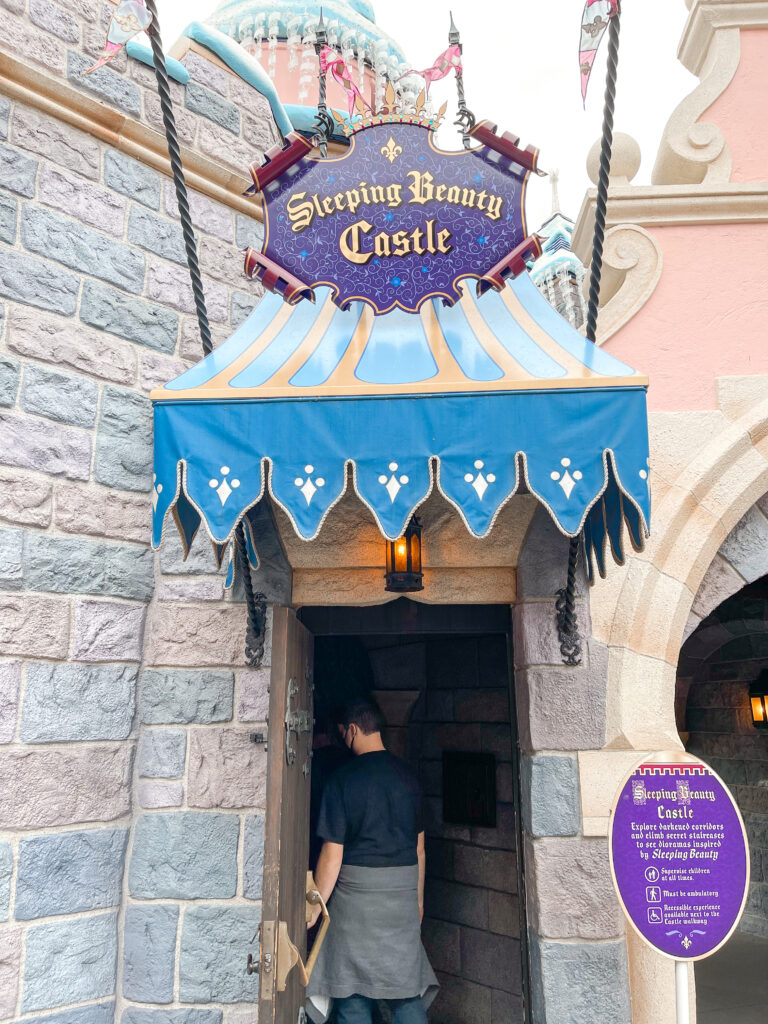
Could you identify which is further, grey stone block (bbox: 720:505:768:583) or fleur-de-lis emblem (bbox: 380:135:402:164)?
grey stone block (bbox: 720:505:768:583)

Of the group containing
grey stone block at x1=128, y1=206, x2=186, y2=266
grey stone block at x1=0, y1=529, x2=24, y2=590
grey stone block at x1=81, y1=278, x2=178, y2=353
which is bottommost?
grey stone block at x1=0, y1=529, x2=24, y2=590

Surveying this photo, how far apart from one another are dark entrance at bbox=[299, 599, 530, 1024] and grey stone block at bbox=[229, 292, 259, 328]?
1.58 m

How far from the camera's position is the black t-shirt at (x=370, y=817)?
3.65 metres

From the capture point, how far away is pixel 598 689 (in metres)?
3.16

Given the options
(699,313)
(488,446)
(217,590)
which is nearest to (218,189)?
(217,590)

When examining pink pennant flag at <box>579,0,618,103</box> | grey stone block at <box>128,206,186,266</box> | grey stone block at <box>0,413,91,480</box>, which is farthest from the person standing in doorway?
pink pennant flag at <box>579,0,618,103</box>

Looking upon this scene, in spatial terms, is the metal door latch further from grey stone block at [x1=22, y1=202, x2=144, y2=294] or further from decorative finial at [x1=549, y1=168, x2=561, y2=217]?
decorative finial at [x1=549, y1=168, x2=561, y2=217]

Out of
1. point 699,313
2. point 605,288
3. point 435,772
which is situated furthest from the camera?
point 435,772

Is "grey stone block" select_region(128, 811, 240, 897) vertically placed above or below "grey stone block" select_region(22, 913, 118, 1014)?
above

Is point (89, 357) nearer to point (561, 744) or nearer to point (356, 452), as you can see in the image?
point (356, 452)

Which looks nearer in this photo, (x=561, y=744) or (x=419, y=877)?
(x=561, y=744)

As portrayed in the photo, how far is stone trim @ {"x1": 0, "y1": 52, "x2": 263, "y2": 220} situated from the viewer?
3148 mm

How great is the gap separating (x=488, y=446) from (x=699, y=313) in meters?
1.99

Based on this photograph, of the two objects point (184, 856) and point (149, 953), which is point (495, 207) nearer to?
point (184, 856)
